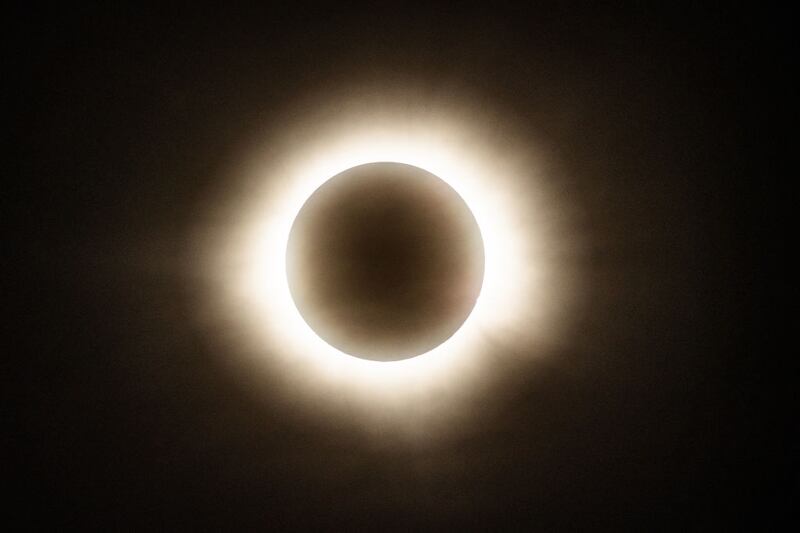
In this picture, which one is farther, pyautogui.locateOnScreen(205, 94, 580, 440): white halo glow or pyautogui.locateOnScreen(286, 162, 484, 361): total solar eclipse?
pyautogui.locateOnScreen(205, 94, 580, 440): white halo glow

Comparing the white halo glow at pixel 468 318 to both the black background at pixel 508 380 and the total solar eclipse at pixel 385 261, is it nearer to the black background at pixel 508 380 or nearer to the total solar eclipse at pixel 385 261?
the black background at pixel 508 380

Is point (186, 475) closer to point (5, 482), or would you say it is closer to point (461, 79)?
point (5, 482)

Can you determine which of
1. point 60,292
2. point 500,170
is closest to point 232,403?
point 60,292

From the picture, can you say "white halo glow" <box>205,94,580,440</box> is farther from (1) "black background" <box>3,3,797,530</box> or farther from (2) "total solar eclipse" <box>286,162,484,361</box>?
(2) "total solar eclipse" <box>286,162,484,361</box>

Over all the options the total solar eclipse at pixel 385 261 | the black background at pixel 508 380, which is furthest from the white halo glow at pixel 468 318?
the total solar eclipse at pixel 385 261

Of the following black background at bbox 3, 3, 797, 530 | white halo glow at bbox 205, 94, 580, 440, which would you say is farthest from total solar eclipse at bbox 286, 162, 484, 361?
black background at bbox 3, 3, 797, 530

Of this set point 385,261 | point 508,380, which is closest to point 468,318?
point 508,380
